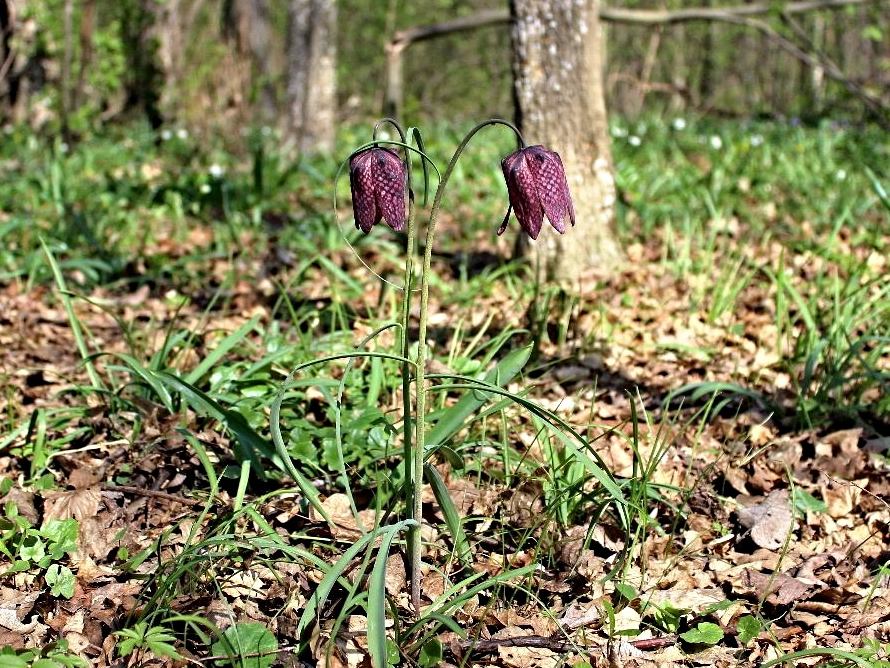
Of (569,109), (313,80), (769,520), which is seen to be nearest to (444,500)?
(769,520)

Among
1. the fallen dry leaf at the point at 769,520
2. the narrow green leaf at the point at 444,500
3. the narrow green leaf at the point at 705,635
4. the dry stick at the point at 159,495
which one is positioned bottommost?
the narrow green leaf at the point at 705,635

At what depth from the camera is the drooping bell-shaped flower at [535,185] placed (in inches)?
64.9

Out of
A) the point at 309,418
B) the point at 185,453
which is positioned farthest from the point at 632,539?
the point at 185,453

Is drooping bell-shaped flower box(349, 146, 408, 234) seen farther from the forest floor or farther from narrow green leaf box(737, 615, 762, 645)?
narrow green leaf box(737, 615, 762, 645)

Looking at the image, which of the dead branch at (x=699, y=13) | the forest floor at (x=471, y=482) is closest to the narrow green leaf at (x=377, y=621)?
the forest floor at (x=471, y=482)

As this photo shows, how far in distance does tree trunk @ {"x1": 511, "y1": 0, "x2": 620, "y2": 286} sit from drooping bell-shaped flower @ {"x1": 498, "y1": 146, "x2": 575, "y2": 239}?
6.26 feet

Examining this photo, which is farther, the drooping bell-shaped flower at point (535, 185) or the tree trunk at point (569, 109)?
the tree trunk at point (569, 109)

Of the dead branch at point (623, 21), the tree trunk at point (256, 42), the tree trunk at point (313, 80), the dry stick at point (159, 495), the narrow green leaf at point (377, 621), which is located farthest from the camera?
the tree trunk at point (313, 80)

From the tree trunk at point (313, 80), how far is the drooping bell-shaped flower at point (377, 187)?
18.9ft

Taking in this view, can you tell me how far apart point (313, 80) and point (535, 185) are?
20.5ft

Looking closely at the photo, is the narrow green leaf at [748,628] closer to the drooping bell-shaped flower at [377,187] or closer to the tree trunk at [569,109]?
the drooping bell-shaped flower at [377,187]

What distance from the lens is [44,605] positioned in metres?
1.94

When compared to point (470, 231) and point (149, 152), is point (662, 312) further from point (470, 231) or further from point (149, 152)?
point (149, 152)

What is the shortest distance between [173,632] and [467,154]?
5.05 meters
